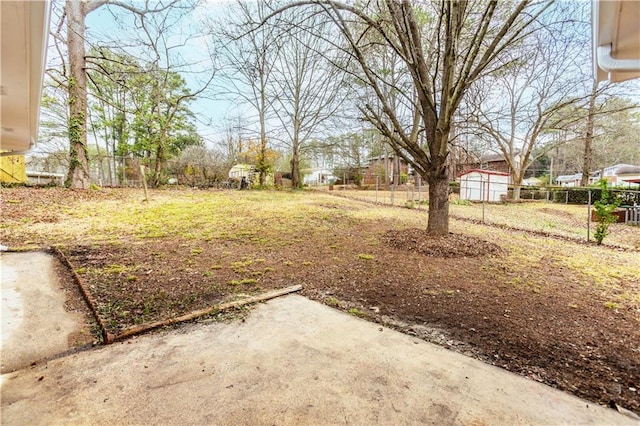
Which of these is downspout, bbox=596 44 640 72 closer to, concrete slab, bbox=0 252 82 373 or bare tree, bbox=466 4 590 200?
concrete slab, bbox=0 252 82 373

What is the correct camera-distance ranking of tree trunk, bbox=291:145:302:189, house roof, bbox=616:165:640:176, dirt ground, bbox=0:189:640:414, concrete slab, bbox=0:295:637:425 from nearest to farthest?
concrete slab, bbox=0:295:637:425
dirt ground, bbox=0:189:640:414
house roof, bbox=616:165:640:176
tree trunk, bbox=291:145:302:189

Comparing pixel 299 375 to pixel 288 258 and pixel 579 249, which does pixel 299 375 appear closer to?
pixel 288 258

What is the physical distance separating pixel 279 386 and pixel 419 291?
1.90 meters

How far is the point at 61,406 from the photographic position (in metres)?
1.38

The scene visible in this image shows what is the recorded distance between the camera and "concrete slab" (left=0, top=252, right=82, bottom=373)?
1.89 m

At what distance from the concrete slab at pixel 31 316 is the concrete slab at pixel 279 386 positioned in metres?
0.26

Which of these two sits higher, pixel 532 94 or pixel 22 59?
pixel 532 94

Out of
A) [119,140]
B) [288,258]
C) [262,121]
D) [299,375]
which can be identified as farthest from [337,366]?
[119,140]

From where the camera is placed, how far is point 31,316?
234cm

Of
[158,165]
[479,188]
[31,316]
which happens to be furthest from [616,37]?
[479,188]

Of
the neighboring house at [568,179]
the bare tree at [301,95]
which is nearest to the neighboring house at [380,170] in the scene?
the bare tree at [301,95]

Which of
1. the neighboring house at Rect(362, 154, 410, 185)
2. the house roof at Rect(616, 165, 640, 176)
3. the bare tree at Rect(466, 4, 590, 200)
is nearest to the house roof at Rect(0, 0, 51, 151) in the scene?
the bare tree at Rect(466, 4, 590, 200)

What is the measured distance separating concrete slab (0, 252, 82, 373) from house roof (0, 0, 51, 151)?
1.41 meters

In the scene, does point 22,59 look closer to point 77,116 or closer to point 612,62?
point 612,62
